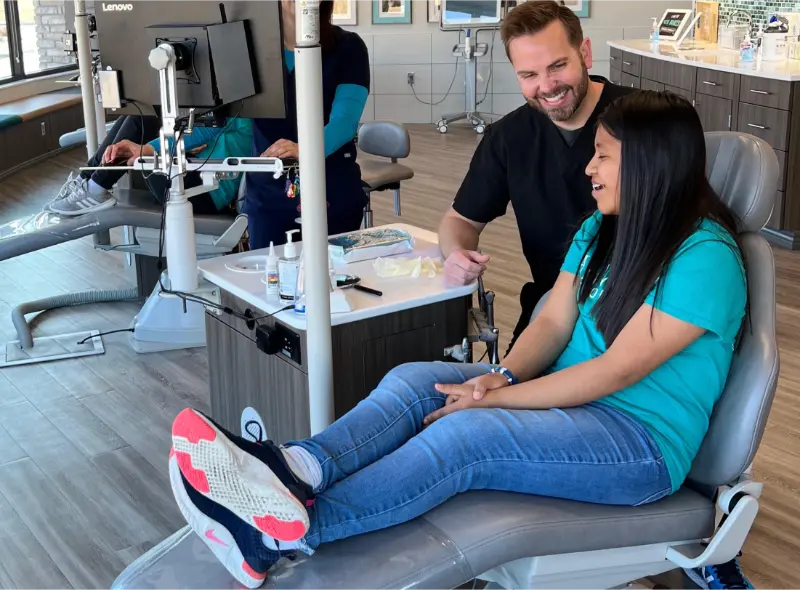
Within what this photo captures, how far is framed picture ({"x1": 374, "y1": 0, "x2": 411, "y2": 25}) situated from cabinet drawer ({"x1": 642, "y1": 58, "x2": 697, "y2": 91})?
2.89 meters

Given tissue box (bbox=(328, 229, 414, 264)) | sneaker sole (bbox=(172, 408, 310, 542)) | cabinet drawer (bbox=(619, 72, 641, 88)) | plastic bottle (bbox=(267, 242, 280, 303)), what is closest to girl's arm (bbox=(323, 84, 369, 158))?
tissue box (bbox=(328, 229, 414, 264))

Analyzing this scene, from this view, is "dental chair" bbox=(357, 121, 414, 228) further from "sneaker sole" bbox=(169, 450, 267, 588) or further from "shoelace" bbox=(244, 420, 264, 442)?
"sneaker sole" bbox=(169, 450, 267, 588)

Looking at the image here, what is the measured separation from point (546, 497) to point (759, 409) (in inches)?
15.5

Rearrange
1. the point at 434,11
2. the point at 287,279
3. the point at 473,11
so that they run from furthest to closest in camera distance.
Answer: the point at 434,11 < the point at 473,11 < the point at 287,279

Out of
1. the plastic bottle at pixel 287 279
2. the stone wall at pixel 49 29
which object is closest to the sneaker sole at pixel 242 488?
the plastic bottle at pixel 287 279

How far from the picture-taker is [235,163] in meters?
2.16

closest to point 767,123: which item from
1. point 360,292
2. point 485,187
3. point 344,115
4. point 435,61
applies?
point 344,115

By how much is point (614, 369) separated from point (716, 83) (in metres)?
3.92

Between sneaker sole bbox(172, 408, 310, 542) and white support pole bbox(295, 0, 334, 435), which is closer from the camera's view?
sneaker sole bbox(172, 408, 310, 542)

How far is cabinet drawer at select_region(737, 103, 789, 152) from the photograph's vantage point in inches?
180

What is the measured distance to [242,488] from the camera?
1398 mm

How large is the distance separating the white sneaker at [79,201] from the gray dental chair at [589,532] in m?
2.25

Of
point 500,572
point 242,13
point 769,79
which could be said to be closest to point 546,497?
point 500,572

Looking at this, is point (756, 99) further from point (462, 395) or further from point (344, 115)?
point (462, 395)
